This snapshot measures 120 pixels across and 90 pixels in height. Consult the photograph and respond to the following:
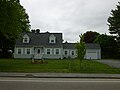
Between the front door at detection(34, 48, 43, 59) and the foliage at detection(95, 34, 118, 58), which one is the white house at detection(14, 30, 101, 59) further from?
the foliage at detection(95, 34, 118, 58)

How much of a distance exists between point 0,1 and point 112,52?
162 ft

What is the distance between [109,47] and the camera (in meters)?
75.2

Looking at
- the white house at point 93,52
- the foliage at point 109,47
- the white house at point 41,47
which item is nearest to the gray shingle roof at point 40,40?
the white house at point 41,47

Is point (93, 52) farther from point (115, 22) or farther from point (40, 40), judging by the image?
point (40, 40)

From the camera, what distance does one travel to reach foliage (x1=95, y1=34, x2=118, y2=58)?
74125 millimetres

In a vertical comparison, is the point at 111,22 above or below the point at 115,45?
above

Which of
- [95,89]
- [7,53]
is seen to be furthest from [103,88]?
[7,53]

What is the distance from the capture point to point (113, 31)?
73312mm

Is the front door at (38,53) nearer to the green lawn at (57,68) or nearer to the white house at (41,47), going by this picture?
the white house at (41,47)

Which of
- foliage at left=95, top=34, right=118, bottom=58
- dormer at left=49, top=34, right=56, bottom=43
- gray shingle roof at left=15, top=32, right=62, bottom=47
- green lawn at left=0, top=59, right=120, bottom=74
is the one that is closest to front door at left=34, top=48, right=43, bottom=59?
gray shingle roof at left=15, top=32, right=62, bottom=47

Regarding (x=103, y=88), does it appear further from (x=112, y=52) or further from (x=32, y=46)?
(x=112, y=52)

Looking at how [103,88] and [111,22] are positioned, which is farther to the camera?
[111,22]

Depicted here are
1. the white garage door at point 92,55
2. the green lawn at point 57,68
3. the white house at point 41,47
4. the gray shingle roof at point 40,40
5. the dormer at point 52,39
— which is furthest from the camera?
the white garage door at point 92,55

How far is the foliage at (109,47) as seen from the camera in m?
74.1
